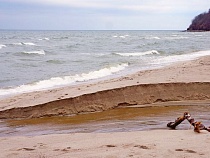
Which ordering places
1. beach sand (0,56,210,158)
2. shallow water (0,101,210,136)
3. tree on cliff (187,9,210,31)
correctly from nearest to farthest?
beach sand (0,56,210,158), shallow water (0,101,210,136), tree on cliff (187,9,210,31)

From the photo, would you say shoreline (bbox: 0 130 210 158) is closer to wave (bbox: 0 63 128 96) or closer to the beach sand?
Result: the beach sand

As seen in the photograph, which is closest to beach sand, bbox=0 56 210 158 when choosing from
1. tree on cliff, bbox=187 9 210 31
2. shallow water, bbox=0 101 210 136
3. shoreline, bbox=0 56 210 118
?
shoreline, bbox=0 56 210 118

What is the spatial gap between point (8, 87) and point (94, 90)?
187 inches

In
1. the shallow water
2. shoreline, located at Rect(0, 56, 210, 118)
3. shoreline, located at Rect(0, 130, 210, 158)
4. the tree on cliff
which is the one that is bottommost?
the shallow water

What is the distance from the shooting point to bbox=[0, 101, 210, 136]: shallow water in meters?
7.02

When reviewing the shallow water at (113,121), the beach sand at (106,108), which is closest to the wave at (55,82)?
the beach sand at (106,108)

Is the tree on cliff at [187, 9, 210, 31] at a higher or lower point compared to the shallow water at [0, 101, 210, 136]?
higher

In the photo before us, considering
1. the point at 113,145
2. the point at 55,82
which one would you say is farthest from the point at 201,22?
the point at 113,145

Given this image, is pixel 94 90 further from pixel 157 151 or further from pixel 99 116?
pixel 157 151

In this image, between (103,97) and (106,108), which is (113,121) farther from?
(103,97)

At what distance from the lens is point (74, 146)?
5.24 meters

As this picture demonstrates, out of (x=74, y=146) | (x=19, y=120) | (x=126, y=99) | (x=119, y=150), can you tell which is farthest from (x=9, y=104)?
(x=119, y=150)

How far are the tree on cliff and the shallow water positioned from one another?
11315cm

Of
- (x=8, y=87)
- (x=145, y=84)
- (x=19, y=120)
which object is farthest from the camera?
(x=8, y=87)
